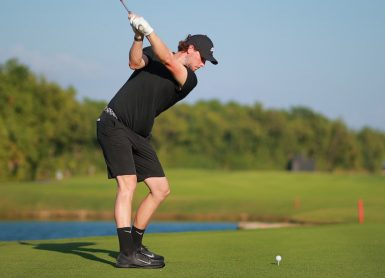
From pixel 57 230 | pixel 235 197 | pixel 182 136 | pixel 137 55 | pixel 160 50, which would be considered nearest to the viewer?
pixel 160 50

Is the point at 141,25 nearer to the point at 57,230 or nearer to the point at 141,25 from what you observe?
the point at 141,25

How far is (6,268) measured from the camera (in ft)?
25.6

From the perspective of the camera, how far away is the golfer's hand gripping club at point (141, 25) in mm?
7277

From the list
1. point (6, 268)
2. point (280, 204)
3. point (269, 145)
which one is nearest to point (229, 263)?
point (6, 268)

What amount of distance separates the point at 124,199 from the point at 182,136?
85.9 metres

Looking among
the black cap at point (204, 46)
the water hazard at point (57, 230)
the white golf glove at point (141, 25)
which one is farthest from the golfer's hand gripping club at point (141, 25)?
the water hazard at point (57, 230)

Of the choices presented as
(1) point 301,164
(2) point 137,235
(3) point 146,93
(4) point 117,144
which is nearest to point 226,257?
(2) point 137,235

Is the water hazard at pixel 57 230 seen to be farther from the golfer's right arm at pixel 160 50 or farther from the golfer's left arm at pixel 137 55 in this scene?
the golfer's right arm at pixel 160 50

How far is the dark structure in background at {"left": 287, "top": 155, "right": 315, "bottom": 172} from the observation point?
9122cm

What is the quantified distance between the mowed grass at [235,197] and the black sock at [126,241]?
23195 millimetres

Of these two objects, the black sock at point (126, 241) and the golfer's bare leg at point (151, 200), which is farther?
the golfer's bare leg at point (151, 200)

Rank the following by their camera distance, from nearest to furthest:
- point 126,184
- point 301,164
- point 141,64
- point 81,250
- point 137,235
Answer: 1. point 141,64
2. point 126,184
3. point 137,235
4. point 81,250
5. point 301,164

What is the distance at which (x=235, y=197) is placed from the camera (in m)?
45.2

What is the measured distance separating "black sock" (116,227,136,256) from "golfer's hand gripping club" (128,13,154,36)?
206 centimetres
